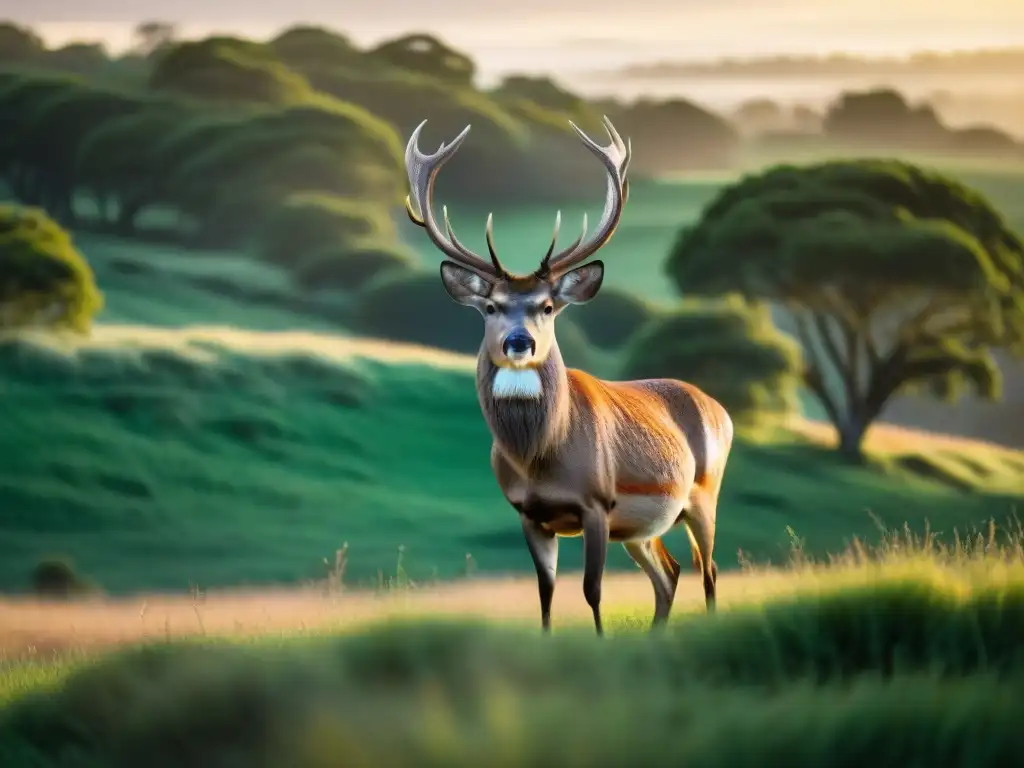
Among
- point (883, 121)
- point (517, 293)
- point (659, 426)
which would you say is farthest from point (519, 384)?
point (883, 121)

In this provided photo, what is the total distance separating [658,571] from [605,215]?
2.16 m

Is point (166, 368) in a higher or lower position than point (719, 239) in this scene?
lower

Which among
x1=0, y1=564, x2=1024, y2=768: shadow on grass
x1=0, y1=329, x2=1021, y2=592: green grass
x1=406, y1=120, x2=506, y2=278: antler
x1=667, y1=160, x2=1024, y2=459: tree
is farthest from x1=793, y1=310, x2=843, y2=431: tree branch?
x1=0, y1=564, x2=1024, y2=768: shadow on grass

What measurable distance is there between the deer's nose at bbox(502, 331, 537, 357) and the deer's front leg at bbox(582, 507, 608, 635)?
0.94 metres

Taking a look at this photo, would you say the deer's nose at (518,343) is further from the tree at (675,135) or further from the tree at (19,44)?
the tree at (19,44)

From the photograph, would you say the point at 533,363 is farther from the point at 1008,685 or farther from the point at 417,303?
the point at 417,303

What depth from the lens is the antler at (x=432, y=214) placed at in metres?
8.58

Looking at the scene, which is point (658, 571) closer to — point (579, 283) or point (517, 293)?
point (579, 283)

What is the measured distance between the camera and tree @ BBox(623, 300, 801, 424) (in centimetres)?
3209

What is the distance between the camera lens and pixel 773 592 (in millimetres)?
8883

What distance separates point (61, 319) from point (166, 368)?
10.7 ft

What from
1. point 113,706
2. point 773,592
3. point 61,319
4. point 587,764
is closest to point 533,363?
point 773,592

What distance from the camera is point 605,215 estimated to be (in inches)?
367

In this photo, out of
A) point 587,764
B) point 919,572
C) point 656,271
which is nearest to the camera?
point 587,764
